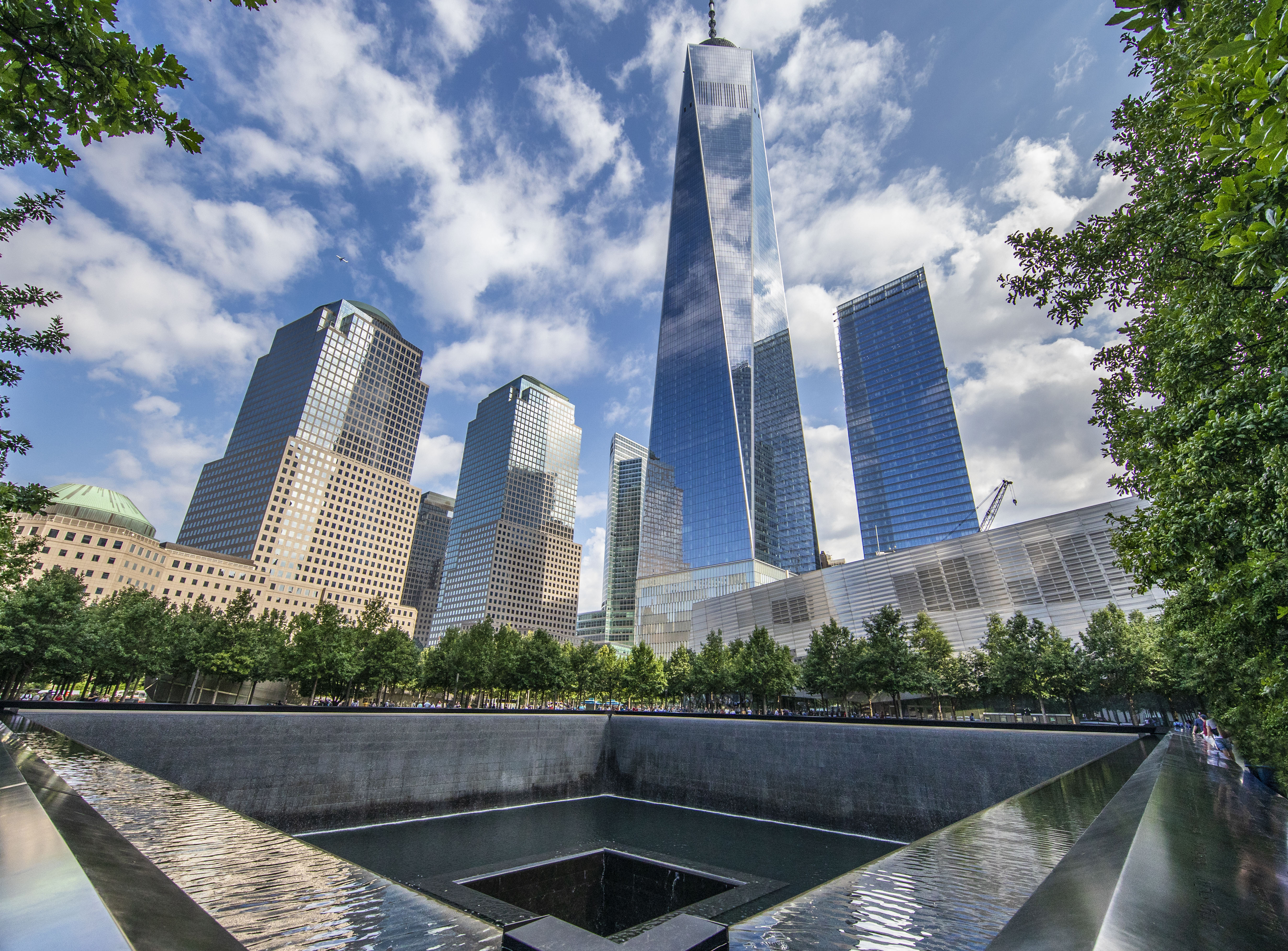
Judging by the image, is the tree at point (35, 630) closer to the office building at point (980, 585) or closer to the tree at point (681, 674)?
the tree at point (681, 674)

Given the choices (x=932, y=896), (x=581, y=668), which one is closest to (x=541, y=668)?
(x=581, y=668)

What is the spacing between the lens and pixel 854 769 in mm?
26859

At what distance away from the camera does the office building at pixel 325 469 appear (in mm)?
134375

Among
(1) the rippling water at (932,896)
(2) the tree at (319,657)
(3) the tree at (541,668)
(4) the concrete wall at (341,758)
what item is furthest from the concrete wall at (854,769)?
(2) the tree at (319,657)

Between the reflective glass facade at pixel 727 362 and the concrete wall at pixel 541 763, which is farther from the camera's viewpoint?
the reflective glass facade at pixel 727 362

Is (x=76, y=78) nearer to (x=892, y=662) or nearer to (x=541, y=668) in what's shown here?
(x=892, y=662)

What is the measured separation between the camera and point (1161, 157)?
10.6 m

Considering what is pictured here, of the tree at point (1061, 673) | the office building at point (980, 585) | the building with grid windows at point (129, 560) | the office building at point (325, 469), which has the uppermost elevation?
the office building at point (325, 469)

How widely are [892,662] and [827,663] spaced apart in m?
6.96

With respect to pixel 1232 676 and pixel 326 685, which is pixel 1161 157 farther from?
pixel 326 685

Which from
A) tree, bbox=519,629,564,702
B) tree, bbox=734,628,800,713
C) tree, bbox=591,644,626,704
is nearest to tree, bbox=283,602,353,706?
tree, bbox=519,629,564,702

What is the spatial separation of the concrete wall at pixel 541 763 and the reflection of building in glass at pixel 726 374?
9326cm

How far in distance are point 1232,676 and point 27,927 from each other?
92.5 feet

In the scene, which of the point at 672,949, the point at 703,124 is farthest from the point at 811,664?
the point at 703,124
